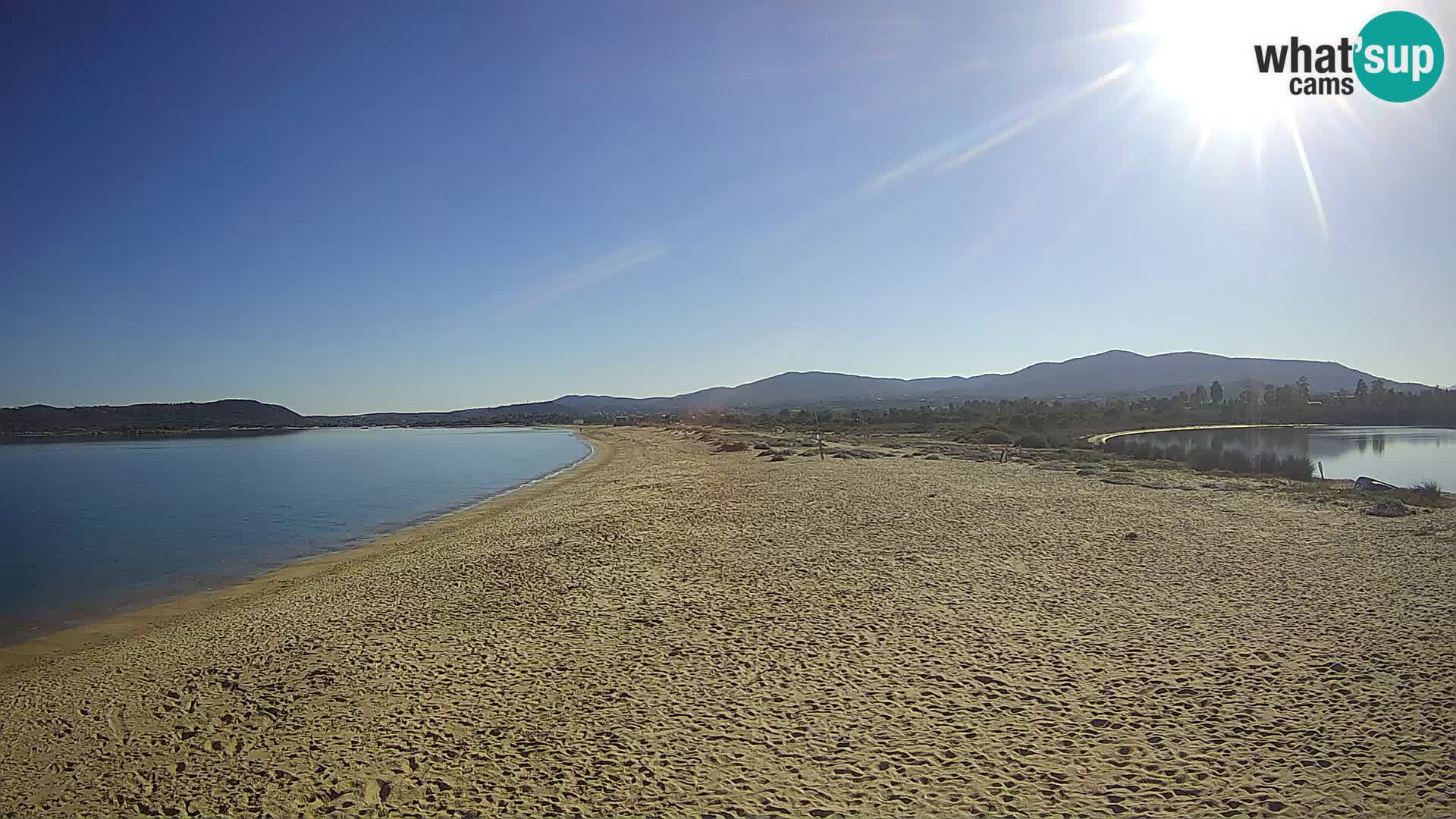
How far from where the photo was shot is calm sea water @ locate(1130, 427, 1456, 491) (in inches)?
1219

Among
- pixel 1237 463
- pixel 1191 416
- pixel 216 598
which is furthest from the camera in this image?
pixel 1191 416

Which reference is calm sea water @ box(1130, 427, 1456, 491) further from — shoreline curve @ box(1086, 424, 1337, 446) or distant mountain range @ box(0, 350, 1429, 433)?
distant mountain range @ box(0, 350, 1429, 433)

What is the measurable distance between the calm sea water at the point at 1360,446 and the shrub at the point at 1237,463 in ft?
10.6

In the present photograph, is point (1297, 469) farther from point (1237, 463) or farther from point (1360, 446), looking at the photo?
point (1360, 446)

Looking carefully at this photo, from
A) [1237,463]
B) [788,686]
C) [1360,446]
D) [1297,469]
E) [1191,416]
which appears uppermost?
[1191,416]

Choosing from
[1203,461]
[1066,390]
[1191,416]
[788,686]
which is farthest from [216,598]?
[1066,390]

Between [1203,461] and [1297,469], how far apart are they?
2.90 metres

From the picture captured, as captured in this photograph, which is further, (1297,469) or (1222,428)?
(1222,428)

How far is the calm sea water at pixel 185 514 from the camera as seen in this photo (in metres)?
14.0

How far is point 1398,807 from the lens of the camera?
4.55 m

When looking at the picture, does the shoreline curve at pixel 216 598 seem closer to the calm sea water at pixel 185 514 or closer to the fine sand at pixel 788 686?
the fine sand at pixel 788 686

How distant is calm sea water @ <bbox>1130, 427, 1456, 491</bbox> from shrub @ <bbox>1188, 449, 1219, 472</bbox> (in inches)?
167

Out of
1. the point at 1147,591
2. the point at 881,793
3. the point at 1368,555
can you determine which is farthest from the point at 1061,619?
the point at 1368,555

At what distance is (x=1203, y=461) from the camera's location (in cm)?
2872
